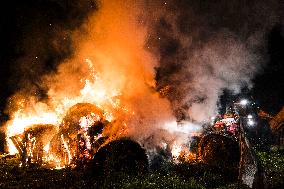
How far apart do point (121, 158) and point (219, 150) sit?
4.38m

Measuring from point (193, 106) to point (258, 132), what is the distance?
6.80m

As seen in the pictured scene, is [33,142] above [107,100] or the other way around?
the other way around

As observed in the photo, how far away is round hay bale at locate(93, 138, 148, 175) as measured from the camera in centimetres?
1237

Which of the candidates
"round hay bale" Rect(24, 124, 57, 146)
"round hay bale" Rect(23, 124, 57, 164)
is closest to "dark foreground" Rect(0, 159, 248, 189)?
"round hay bale" Rect(23, 124, 57, 164)

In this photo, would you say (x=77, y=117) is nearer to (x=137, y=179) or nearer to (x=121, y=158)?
(x=121, y=158)

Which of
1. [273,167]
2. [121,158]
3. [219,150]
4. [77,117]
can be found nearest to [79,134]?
[77,117]

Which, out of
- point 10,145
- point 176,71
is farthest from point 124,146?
point 10,145

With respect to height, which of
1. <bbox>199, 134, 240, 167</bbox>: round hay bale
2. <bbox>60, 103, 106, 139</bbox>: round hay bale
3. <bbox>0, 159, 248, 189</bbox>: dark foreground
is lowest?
<bbox>0, 159, 248, 189</bbox>: dark foreground

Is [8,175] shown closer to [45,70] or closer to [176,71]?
[176,71]

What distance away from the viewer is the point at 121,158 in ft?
41.0

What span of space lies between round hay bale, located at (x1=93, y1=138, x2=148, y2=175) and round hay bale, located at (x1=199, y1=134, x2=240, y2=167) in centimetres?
330

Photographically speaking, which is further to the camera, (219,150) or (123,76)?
(123,76)

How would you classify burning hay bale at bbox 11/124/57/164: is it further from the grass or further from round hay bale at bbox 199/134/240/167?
the grass

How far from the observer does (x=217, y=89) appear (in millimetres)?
18156
